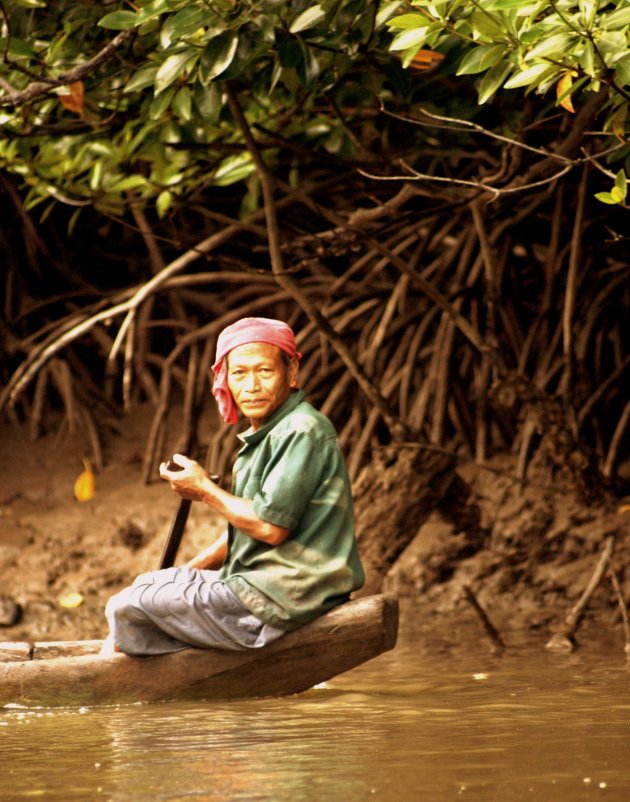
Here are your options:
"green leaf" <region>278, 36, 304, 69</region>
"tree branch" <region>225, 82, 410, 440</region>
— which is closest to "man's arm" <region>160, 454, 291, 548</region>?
"green leaf" <region>278, 36, 304, 69</region>

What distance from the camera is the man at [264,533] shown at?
4.37 m

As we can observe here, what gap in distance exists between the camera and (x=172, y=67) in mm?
4656

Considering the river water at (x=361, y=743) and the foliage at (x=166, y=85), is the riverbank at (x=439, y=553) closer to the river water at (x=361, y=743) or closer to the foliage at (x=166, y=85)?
the river water at (x=361, y=743)

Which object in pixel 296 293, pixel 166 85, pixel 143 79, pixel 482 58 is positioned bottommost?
pixel 296 293

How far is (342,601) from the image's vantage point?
4.52 m

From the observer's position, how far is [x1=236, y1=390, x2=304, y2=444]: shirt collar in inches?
177

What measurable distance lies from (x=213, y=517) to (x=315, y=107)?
212 centimetres

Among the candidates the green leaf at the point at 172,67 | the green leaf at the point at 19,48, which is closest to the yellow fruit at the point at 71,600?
the green leaf at the point at 19,48

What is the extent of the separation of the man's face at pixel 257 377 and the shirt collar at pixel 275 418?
1.0 inches

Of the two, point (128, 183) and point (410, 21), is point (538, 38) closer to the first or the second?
point (410, 21)

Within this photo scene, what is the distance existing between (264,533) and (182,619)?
37 cm

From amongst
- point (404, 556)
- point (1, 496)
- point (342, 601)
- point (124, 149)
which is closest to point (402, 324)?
point (404, 556)

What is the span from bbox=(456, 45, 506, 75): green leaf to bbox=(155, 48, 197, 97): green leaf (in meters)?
0.94

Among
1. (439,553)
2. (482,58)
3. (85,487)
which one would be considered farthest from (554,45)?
(85,487)
